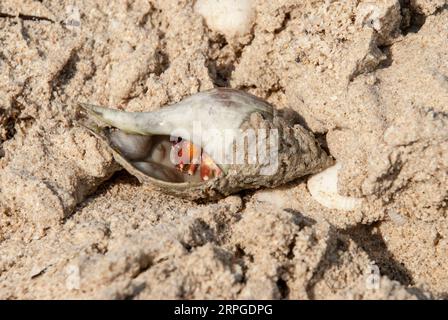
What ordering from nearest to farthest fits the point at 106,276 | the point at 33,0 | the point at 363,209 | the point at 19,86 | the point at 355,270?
the point at 106,276
the point at 355,270
the point at 363,209
the point at 19,86
the point at 33,0

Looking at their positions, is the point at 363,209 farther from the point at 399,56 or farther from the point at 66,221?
the point at 66,221

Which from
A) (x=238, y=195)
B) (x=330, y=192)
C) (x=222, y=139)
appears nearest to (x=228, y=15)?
(x=222, y=139)

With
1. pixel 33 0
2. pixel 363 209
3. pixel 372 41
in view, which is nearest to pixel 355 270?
pixel 363 209

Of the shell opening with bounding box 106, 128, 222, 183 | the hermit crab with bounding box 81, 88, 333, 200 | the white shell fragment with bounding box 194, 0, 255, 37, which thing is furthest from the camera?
the white shell fragment with bounding box 194, 0, 255, 37

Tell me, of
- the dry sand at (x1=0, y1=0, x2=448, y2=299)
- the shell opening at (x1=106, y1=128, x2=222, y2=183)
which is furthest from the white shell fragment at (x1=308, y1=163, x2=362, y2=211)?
the shell opening at (x1=106, y1=128, x2=222, y2=183)

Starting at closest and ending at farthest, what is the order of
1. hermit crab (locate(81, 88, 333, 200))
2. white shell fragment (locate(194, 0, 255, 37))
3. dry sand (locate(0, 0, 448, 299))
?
1. dry sand (locate(0, 0, 448, 299))
2. hermit crab (locate(81, 88, 333, 200))
3. white shell fragment (locate(194, 0, 255, 37))

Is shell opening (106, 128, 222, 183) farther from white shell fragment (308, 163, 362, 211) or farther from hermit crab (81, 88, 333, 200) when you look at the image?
A: white shell fragment (308, 163, 362, 211)

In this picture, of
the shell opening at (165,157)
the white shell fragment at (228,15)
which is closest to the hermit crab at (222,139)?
the shell opening at (165,157)
